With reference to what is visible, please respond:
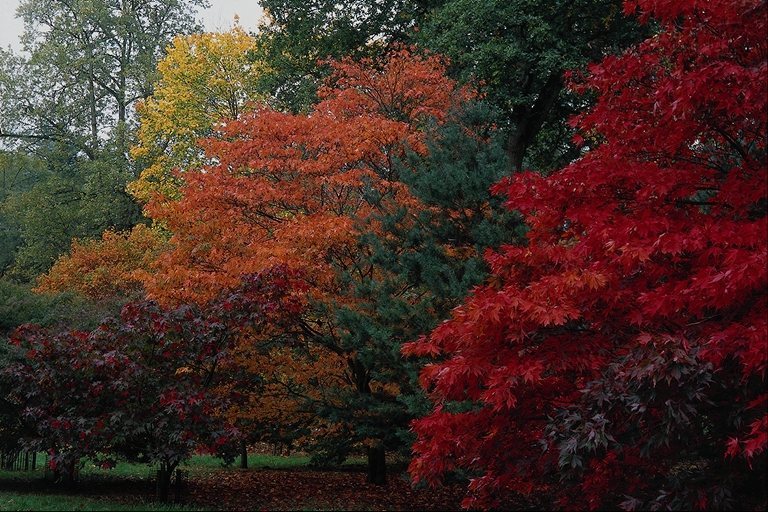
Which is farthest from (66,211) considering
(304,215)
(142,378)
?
(142,378)

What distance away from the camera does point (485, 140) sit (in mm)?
12578

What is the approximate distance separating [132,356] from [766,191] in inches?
333

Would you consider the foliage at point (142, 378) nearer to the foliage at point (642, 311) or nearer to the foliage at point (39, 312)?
the foliage at point (39, 312)

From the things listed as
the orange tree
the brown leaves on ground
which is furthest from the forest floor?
the orange tree

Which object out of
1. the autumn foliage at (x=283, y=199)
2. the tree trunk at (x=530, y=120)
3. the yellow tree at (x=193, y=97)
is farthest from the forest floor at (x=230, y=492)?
the yellow tree at (x=193, y=97)

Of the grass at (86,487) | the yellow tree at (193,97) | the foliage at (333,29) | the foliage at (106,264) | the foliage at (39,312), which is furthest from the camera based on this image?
the yellow tree at (193,97)

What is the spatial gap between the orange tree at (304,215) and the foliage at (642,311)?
464 centimetres

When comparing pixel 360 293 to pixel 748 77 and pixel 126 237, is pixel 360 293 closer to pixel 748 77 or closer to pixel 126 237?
pixel 748 77

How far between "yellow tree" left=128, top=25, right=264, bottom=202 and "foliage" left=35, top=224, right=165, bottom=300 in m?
2.84

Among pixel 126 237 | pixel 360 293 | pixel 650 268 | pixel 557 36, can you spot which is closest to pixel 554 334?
pixel 650 268

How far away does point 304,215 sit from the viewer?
12.7 meters

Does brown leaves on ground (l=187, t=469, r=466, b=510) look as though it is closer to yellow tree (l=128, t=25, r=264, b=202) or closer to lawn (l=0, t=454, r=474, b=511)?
lawn (l=0, t=454, r=474, b=511)

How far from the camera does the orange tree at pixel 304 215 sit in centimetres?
1186

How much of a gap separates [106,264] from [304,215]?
1398 centimetres
